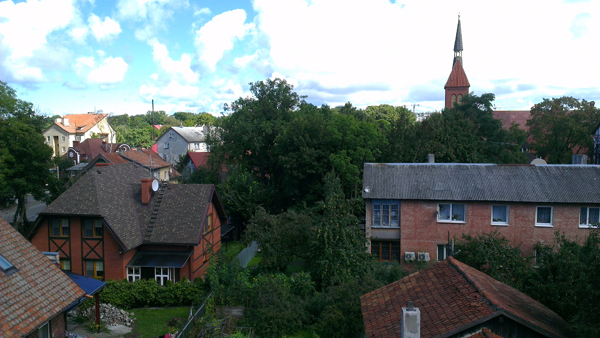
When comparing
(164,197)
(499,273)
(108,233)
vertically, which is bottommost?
(499,273)

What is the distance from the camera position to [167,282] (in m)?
23.0

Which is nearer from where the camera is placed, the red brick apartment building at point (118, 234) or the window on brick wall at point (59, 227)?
the red brick apartment building at point (118, 234)

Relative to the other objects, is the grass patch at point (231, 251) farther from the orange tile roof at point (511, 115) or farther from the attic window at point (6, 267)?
the orange tile roof at point (511, 115)

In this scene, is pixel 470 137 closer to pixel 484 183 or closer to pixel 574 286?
pixel 484 183

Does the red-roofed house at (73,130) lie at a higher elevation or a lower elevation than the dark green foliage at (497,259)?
higher

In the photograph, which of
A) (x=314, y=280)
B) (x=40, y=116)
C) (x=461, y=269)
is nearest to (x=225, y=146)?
(x=314, y=280)

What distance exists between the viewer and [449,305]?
11.3m

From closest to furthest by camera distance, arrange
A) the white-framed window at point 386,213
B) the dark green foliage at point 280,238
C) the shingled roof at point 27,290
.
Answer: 1. the shingled roof at point 27,290
2. the dark green foliage at point 280,238
3. the white-framed window at point 386,213

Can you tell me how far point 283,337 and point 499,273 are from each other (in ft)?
37.8

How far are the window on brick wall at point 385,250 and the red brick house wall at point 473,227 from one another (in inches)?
21.5

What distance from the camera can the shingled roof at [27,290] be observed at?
11.6 metres

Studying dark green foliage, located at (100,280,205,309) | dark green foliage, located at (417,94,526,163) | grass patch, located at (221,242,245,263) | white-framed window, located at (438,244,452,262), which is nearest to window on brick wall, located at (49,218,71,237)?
dark green foliage, located at (100,280,205,309)

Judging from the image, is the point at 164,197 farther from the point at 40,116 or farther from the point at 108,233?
the point at 40,116

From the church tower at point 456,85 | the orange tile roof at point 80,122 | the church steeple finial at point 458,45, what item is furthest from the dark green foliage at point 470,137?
the orange tile roof at point 80,122
